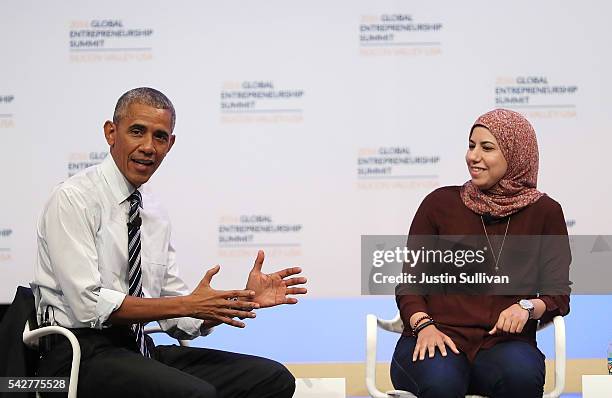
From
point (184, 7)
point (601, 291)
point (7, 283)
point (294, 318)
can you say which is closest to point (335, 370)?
point (294, 318)

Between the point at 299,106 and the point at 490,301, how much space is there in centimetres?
187

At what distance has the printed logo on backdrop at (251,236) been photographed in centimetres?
463

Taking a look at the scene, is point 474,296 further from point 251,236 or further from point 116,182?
point 251,236

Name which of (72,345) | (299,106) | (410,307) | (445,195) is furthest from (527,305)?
(299,106)

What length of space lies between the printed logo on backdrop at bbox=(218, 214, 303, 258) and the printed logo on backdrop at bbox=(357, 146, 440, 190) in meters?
0.47

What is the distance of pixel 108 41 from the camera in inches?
184

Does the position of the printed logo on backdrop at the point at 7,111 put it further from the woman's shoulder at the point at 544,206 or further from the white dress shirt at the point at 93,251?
the woman's shoulder at the point at 544,206

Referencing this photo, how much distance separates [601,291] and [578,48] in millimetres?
1289

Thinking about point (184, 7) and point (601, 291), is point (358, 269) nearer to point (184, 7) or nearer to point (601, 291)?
point (601, 291)

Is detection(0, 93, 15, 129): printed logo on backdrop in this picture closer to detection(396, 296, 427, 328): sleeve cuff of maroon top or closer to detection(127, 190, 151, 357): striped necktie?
detection(127, 190, 151, 357): striped necktie

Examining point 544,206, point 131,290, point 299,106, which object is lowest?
point 131,290

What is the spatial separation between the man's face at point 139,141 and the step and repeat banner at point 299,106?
1.70 meters

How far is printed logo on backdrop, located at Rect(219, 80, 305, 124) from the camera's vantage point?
4.65 metres

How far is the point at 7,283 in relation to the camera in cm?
466
